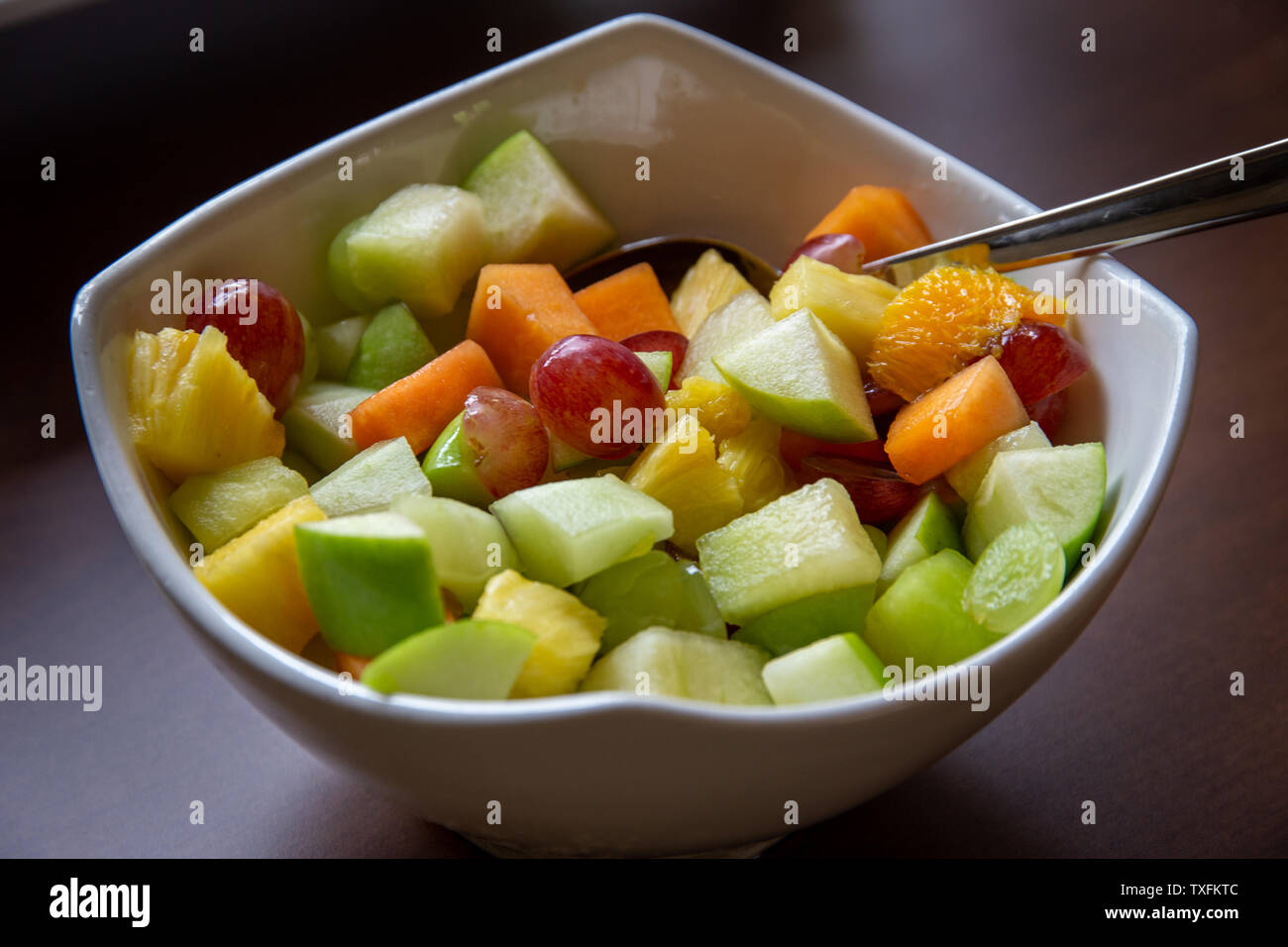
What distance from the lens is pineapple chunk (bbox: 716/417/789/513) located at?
101cm

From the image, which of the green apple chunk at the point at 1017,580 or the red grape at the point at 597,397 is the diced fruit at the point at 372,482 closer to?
the red grape at the point at 597,397

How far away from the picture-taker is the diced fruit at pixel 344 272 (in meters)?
1.19

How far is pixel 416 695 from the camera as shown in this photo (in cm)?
76

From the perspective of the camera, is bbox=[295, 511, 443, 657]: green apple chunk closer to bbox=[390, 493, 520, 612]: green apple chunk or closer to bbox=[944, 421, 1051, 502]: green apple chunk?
bbox=[390, 493, 520, 612]: green apple chunk

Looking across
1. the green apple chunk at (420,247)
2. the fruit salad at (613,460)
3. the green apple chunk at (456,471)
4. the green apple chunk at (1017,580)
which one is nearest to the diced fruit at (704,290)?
the fruit salad at (613,460)

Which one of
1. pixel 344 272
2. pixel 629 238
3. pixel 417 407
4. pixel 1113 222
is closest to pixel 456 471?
pixel 417 407

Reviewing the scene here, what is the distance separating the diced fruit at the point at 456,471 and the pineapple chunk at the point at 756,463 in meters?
0.20

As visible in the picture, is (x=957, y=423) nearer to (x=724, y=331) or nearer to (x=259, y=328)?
(x=724, y=331)

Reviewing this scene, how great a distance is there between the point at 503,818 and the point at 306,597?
216mm

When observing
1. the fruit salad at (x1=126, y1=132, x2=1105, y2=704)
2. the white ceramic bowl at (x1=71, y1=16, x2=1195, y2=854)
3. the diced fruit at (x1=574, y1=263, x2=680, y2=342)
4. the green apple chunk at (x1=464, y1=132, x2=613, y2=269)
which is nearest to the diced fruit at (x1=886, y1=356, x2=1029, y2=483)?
the fruit salad at (x1=126, y1=132, x2=1105, y2=704)

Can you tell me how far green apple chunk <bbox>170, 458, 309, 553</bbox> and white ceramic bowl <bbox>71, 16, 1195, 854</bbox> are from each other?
0.03m

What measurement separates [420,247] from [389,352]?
104 millimetres
